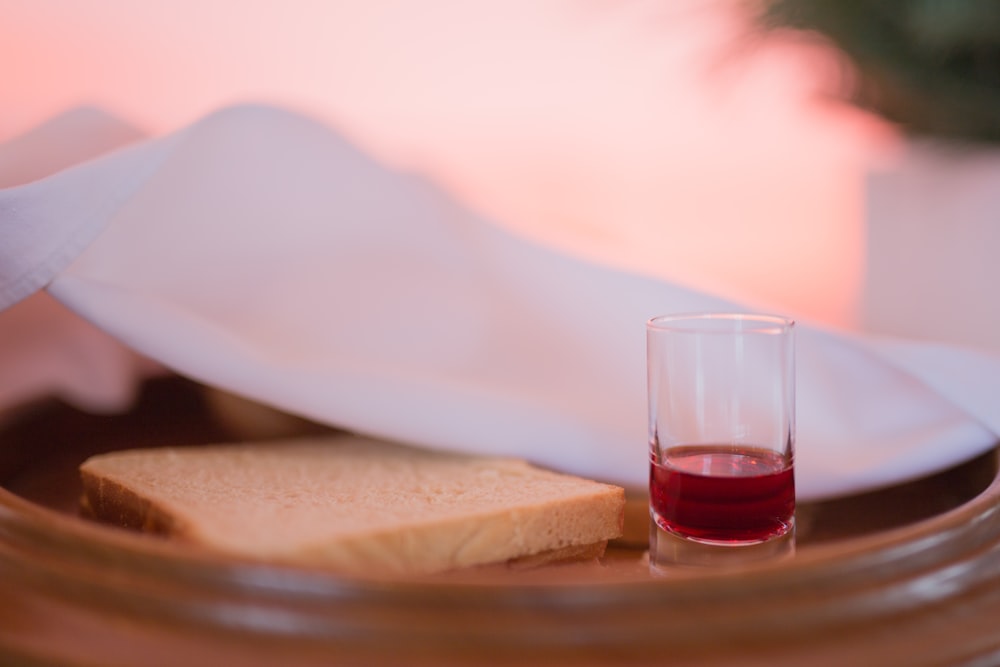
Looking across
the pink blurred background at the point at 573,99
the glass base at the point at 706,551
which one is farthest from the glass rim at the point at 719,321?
the pink blurred background at the point at 573,99

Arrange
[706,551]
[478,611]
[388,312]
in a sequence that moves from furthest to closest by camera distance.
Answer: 1. [388,312]
2. [706,551]
3. [478,611]

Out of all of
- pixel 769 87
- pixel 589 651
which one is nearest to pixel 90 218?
pixel 589 651

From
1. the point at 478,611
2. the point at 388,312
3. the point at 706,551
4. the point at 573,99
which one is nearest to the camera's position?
the point at 478,611

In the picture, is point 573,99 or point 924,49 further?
point 573,99

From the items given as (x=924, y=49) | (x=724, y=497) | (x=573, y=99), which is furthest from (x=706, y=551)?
(x=573, y=99)

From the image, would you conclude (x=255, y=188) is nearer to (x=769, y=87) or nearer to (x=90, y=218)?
(x=90, y=218)

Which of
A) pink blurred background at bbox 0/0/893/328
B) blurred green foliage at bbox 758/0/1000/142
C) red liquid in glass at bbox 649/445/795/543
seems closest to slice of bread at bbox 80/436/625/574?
red liquid in glass at bbox 649/445/795/543

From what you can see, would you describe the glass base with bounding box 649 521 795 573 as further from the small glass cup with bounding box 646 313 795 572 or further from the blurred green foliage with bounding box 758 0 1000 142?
the blurred green foliage with bounding box 758 0 1000 142

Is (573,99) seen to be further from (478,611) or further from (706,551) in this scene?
(478,611)
